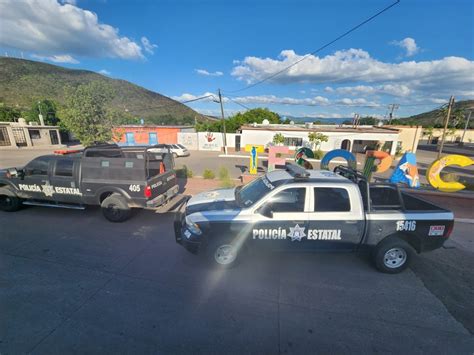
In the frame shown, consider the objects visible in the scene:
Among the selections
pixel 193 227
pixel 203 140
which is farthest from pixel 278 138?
pixel 193 227

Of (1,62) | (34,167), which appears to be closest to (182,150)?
(34,167)

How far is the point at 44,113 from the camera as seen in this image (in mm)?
37562

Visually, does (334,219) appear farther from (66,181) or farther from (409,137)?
(409,137)

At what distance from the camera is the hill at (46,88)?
56.3 meters

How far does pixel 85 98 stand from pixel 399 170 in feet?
56.2

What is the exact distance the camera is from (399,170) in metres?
9.48

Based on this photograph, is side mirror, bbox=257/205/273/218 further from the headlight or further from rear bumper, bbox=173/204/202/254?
rear bumper, bbox=173/204/202/254

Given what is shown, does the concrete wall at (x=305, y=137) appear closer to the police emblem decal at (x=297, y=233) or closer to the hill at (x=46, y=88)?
the police emblem decal at (x=297, y=233)

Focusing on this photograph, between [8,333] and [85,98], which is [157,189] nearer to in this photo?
[8,333]

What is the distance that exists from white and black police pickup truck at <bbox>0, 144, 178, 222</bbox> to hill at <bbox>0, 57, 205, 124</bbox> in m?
37.4

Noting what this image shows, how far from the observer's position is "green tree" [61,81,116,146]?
1132 cm

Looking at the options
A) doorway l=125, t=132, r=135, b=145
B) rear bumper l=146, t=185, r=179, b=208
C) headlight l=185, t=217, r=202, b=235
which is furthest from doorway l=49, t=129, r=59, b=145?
headlight l=185, t=217, r=202, b=235

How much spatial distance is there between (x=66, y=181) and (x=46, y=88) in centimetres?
8519

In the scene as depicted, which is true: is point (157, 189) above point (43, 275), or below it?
above
